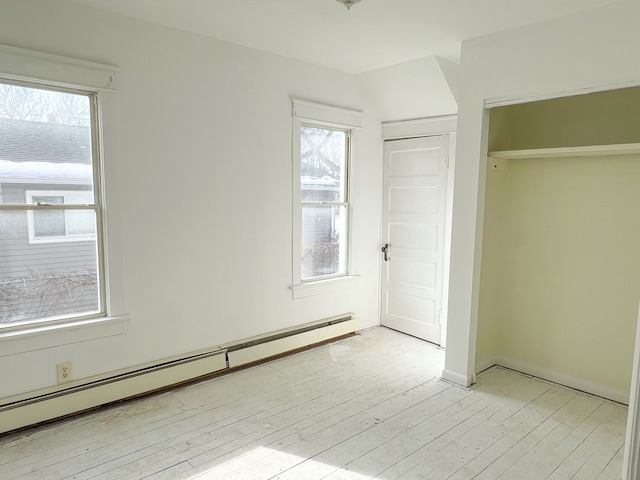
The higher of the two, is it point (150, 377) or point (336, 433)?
point (150, 377)

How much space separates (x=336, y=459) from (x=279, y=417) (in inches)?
22.3

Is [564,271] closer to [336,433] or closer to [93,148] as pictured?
[336,433]

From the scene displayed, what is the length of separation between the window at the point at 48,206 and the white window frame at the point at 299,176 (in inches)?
64.2

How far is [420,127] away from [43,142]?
125 inches

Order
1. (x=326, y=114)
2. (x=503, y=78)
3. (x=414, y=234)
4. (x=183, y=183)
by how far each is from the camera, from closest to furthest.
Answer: (x=503, y=78) → (x=183, y=183) → (x=326, y=114) → (x=414, y=234)

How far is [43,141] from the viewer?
101 inches

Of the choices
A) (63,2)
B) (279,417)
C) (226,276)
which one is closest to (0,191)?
(63,2)

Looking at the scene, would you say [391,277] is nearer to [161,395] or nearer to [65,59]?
[161,395]

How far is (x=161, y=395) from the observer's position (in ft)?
9.86

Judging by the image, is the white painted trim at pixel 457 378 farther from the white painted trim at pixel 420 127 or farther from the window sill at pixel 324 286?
the white painted trim at pixel 420 127

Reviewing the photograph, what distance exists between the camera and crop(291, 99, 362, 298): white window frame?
3736mm

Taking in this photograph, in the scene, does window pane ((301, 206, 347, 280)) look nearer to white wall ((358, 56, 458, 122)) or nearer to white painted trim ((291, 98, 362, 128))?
white painted trim ((291, 98, 362, 128))

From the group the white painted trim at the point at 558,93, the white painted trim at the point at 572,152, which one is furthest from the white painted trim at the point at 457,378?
the white painted trim at the point at 558,93

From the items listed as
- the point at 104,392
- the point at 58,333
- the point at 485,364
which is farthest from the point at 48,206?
the point at 485,364
